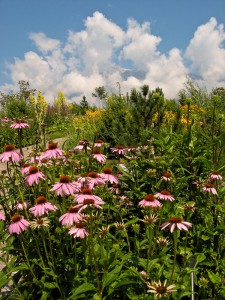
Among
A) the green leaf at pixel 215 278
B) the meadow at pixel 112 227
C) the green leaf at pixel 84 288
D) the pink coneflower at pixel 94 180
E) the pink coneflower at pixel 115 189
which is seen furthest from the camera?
the pink coneflower at pixel 115 189

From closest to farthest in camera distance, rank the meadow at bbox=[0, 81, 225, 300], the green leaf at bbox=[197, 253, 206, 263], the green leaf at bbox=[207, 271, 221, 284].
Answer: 1. the meadow at bbox=[0, 81, 225, 300]
2. the green leaf at bbox=[197, 253, 206, 263]
3. the green leaf at bbox=[207, 271, 221, 284]

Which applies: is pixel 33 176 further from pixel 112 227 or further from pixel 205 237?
pixel 205 237

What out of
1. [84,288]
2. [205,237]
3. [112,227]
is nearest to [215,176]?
[205,237]

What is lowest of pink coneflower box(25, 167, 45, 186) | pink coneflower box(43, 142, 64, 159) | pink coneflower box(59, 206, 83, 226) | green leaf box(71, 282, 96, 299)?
green leaf box(71, 282, 96, 299)

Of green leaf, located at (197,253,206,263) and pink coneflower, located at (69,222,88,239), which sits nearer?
pink coneflower, located at (69,222,88,239)

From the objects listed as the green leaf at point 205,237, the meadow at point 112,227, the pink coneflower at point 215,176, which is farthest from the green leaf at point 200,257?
the pink coneflower at point 215,176

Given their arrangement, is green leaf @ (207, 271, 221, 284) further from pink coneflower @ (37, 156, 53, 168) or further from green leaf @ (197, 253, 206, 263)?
pink coneflower @ (37, 156, 53, 168)

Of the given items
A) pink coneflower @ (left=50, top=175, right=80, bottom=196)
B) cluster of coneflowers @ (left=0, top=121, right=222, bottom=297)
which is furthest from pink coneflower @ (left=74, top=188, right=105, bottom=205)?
pink coneflower @ (left=50, top=175, right=80, bottom=196)

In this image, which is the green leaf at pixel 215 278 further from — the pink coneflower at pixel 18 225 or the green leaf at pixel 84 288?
the pink coneflower at pixel 18 225

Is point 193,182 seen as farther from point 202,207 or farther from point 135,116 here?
point 135,116

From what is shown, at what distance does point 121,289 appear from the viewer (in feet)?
6.97

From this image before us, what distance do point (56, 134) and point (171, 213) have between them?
43.9 feet

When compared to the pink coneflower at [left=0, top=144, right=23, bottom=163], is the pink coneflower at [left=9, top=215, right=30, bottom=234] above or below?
below

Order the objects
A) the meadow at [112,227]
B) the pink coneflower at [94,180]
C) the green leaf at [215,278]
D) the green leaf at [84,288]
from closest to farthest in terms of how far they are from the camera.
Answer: the green leaf at [84,288]
the meadow at [112,227]
the pink coneflower at [94,180]
the green leaf at [215,278]
